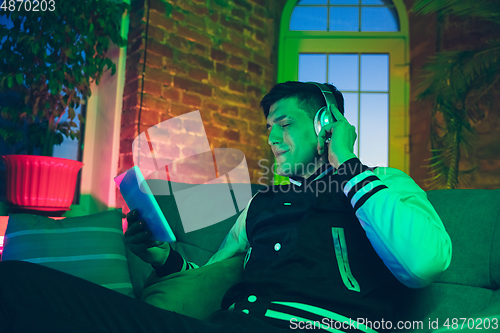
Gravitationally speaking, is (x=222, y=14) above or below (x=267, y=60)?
above

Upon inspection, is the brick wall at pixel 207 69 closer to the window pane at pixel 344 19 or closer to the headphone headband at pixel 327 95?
the window pane at pixel 344 19

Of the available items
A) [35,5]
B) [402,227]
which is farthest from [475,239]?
[35,5]

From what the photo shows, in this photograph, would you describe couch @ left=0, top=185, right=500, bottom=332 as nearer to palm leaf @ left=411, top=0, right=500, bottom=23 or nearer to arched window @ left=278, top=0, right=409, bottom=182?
palm leaf @ left=411, top=0, right=500, bottom=23

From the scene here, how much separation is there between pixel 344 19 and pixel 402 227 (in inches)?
116

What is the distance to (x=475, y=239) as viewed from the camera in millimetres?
1015

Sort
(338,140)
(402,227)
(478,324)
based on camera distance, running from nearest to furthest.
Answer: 1. (478,324)
2. (402,227)
3. (338,140)

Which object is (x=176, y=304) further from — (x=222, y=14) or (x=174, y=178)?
(x=222, y=14)

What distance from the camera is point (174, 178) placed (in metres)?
2.51

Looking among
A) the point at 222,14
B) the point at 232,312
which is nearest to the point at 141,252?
the point at 232,312

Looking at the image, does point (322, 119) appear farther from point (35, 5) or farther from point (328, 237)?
point (35, 5)

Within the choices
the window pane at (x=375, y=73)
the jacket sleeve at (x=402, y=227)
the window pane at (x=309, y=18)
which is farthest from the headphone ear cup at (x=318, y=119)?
the window pane at (x=309, y=18)

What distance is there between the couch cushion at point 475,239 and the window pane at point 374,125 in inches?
86.9

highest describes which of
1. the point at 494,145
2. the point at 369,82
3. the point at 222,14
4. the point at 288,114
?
the point at 222,14

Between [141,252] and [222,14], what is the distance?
2.25 m
